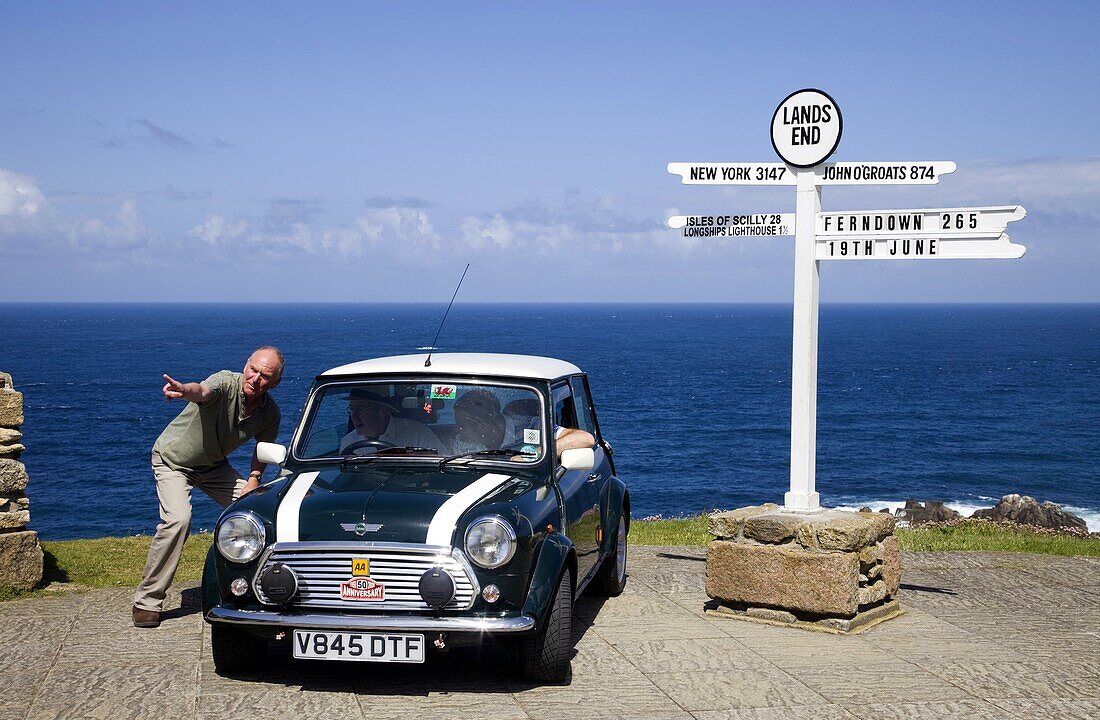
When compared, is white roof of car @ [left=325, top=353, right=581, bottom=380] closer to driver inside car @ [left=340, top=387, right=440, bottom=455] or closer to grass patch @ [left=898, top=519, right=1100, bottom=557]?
driver inside car @ [left=340, top=387, right=440, bottom=455]

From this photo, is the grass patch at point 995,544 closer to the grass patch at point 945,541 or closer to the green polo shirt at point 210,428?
the grass patch at point 945,541

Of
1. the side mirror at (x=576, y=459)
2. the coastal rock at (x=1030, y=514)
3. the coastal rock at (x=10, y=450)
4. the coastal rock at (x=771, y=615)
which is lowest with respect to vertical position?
the coastal rock at (x=1030, y=514)

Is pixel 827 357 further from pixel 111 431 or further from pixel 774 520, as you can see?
pixel 774 520

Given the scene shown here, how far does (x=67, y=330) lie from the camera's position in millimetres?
169875

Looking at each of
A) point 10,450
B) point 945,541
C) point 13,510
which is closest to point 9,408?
point 10,450

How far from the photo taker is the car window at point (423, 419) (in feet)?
23.2

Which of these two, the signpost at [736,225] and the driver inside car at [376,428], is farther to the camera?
the signpost at [736,225]

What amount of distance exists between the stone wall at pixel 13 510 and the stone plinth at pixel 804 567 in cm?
500

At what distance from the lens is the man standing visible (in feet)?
24.8

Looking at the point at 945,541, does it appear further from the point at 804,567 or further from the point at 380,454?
the point at 380,454

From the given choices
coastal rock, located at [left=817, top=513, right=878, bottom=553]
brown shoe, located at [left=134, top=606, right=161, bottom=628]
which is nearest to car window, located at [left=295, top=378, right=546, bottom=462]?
brown shoe, located at [left=134, top=606, right=161, bottom=628]

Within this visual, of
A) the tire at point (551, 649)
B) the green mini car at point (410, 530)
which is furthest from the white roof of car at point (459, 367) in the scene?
the tire at point (551, 649)

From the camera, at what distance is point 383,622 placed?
5.73 meters

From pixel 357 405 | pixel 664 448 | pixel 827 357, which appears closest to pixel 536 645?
pixel 357 405
